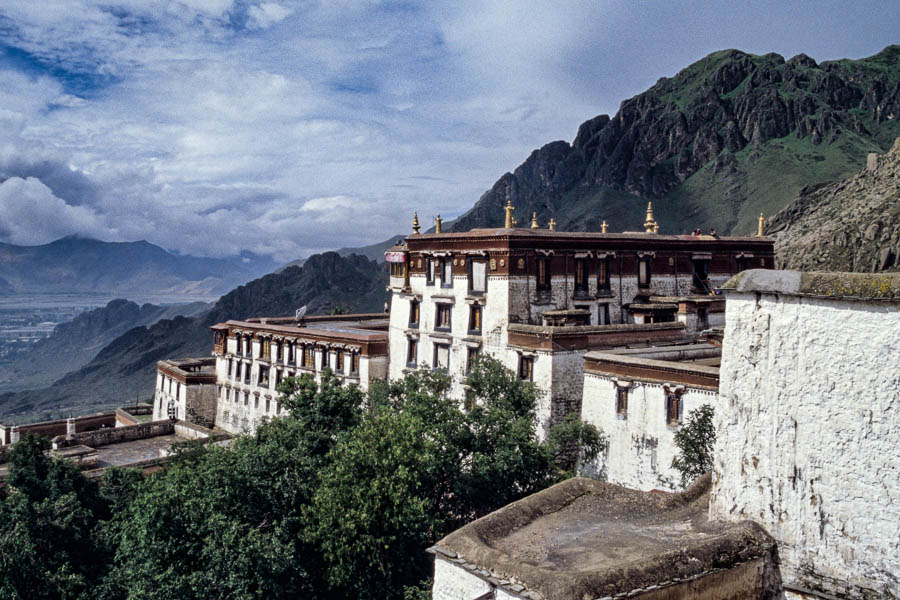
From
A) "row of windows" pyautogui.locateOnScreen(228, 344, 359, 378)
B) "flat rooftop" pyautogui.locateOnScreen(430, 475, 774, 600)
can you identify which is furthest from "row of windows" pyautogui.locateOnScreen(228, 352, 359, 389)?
"flat rooftop" pyautogui.locateOnScreen(430, 475, 774, 600)

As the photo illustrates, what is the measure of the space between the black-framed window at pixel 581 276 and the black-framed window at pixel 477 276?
209 inches

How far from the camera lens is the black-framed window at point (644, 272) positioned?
42750 millimetres

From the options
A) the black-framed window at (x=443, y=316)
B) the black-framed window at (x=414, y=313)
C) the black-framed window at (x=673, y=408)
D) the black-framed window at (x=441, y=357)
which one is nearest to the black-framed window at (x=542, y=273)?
the black-framed window at (x=443, y=316)

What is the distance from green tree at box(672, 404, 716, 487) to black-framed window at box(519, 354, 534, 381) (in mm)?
9983

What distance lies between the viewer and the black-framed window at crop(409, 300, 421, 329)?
42.5 meters

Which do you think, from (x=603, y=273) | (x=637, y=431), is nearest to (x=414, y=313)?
(x=603, y=273)

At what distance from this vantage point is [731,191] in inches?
6668

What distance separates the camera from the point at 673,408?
2756cm

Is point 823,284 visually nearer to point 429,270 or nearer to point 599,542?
point 599,542

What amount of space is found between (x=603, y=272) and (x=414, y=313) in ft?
36.6

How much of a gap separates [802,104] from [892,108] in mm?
20681

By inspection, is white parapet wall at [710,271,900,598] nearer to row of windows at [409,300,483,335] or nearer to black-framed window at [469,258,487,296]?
black-framed window at [469,258,487,296]

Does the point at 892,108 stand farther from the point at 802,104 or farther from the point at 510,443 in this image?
the point at 510,443

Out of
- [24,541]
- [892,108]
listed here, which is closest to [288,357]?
[24,541]
